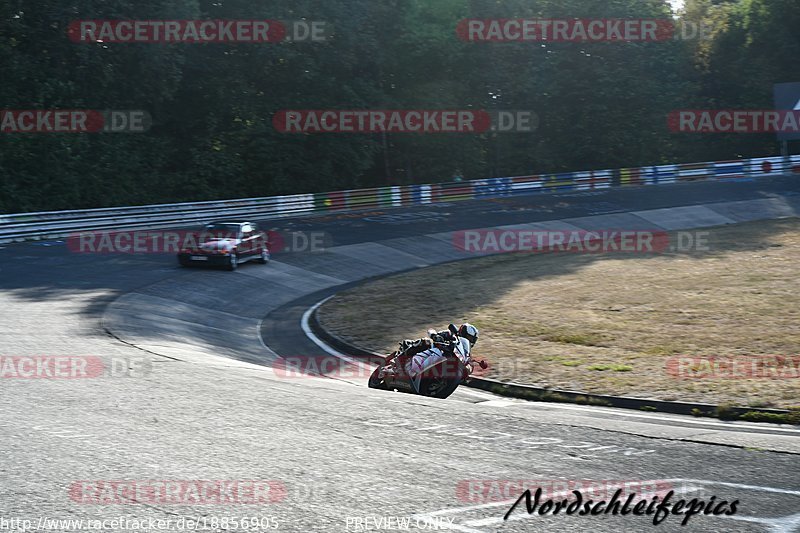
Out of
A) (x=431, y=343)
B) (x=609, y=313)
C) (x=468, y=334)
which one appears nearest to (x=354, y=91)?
(x=609, y=313)

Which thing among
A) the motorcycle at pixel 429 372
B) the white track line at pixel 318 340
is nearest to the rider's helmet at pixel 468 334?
the motorcycle at pixel 429 372

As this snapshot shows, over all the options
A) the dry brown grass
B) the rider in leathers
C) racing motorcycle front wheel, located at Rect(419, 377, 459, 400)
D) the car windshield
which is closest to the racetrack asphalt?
racing motorcycle front wheel, located at Rect(419, 377, 459, 400)

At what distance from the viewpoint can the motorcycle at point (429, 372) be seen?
1436cm

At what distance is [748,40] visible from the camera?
70.2 metres

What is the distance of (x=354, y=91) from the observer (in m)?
50.7

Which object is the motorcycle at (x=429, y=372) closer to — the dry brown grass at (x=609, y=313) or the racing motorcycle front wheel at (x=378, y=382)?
the racing motorcycle front wheel at (x=378, y=382)

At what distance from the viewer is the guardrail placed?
1356 inches

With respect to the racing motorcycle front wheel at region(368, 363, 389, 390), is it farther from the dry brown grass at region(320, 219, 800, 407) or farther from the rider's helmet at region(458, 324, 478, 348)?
the dry brown grass at region(320, 219, 800, 407)

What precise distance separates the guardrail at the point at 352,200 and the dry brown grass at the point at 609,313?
12226mm

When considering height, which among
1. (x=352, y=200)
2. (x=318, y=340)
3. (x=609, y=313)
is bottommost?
(x=318, y=340)

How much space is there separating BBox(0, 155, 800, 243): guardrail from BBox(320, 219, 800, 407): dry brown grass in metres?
12.2

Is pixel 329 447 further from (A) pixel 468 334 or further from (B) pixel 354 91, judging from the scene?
(B) pixel 354 91

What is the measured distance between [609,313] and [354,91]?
31604 millimetres

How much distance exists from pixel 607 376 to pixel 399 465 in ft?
25.5
